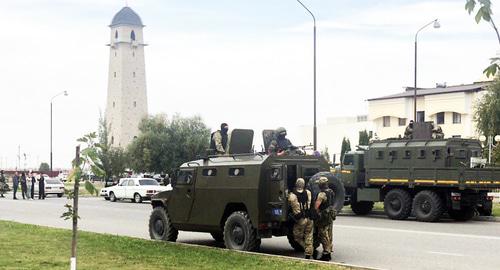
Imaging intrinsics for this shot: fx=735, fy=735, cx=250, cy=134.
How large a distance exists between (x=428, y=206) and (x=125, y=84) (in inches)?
3832

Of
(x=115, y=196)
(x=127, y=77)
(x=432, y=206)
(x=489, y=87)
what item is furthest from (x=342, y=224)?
(x=127, y=77)

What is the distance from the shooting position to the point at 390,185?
26094 mm

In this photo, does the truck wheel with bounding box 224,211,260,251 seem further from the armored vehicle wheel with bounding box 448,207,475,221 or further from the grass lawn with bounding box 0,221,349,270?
the armored vehicle wheel with bounding box 448,207,475,221

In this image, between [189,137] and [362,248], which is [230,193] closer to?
[362,248]

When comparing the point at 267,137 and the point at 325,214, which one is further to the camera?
the point at 267,137

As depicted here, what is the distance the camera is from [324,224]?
13164 mm

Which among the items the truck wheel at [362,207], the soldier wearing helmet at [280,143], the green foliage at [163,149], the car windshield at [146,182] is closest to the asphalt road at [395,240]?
the truck wheel at [362,207]

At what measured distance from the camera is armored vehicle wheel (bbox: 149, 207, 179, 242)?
1609cm

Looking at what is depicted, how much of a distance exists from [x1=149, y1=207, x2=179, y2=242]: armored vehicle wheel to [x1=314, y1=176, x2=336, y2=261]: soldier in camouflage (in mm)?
4041

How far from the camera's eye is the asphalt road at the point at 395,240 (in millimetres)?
13477

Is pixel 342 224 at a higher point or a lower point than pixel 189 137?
lower

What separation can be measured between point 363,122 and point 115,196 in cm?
6220

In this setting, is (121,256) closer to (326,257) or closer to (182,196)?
(182,196)

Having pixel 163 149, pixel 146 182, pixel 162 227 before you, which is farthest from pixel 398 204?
pixel 163 149
